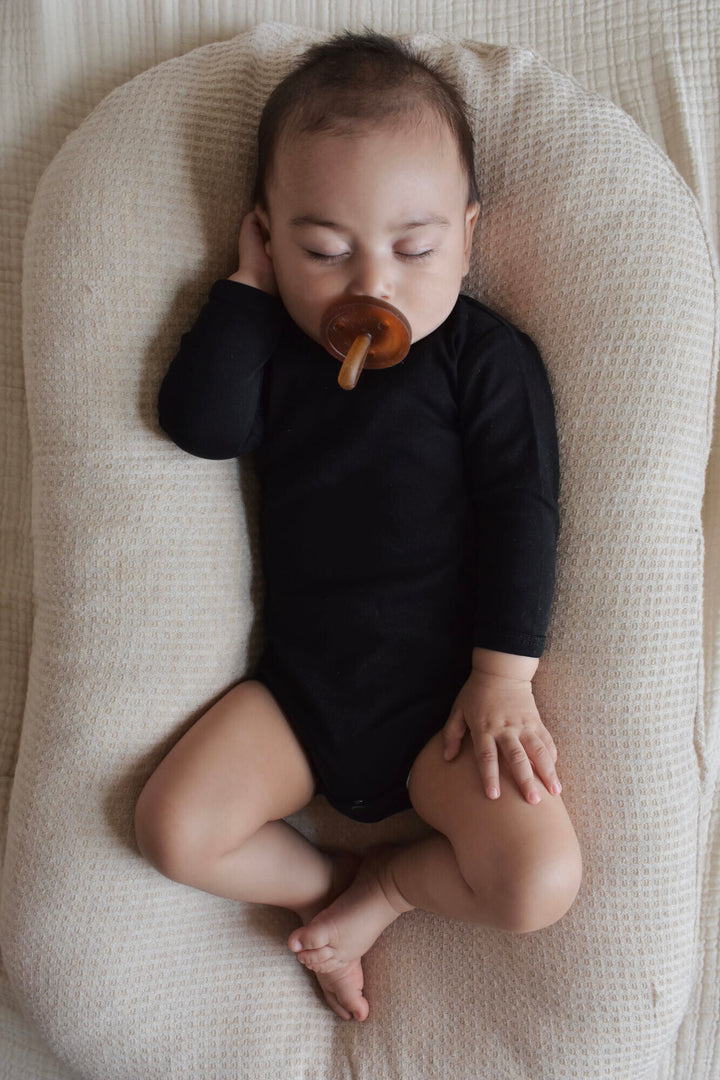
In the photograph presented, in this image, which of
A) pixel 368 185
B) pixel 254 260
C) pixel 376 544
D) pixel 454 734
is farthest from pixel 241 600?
pixel 368 185

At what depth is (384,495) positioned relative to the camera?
3.34ft

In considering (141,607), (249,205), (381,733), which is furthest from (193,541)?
(249,205)

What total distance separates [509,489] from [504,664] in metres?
0.21

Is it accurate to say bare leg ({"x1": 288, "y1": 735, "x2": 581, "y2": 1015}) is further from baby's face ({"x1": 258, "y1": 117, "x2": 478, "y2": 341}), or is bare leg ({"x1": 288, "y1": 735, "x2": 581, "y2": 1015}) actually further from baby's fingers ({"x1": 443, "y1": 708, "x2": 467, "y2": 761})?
baby's face ({"x1": 258, "y1": 117, "x2": 478, "y2": 341})

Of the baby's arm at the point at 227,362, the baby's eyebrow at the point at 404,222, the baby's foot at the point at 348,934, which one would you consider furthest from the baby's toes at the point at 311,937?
the baby's eyebrow at the point at 404,222

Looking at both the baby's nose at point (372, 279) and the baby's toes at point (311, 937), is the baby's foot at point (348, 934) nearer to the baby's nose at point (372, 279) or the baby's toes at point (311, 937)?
the baby's toes at point (311, 937)

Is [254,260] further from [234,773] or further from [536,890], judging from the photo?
[536,890]

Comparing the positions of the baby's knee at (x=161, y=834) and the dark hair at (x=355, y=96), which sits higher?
the dark hair at (x=355, y=96)

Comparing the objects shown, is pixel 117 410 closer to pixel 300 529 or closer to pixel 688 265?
pixel 300 529

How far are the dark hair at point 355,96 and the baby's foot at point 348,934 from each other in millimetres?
872

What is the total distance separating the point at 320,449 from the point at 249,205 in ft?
1.17

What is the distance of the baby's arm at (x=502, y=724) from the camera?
95 cm

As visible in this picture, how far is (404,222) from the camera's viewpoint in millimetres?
904

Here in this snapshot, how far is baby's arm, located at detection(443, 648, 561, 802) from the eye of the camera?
3.12ft
